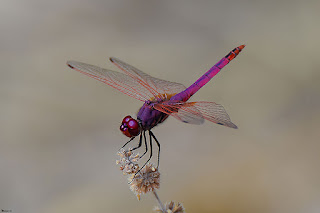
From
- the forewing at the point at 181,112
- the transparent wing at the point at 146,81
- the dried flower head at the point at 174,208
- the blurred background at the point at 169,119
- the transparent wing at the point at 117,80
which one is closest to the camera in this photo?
the dried flower head at the point at 174,208

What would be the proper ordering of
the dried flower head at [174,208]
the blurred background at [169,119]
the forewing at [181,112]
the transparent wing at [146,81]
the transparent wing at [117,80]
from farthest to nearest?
the blurred background at [169,119] → the transparent wing at [146,81] → the transparent wing at [117,80] → the forewing at [181,112] → the dried flower head at [174,208]

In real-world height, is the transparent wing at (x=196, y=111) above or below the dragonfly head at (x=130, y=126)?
below

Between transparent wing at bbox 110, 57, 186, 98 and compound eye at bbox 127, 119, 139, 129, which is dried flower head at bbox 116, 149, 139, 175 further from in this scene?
transparent wing at bbox 110, 57, 186, 98

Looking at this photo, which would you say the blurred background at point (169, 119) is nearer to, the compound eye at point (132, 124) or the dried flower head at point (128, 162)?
the compound eye at point (132, 124)

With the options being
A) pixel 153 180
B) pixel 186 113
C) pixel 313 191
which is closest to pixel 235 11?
pixel 313 191

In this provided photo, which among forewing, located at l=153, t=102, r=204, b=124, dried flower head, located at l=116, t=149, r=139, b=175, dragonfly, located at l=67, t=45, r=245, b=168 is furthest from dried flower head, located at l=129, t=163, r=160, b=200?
forewing, located at l=153, t=102, r=204, b=124

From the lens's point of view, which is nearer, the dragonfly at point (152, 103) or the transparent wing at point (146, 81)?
the dragonfly at point (152, 103)

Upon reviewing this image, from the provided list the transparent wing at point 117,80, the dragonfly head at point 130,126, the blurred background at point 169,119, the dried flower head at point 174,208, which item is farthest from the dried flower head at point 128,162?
the blurred background at point 169,119
